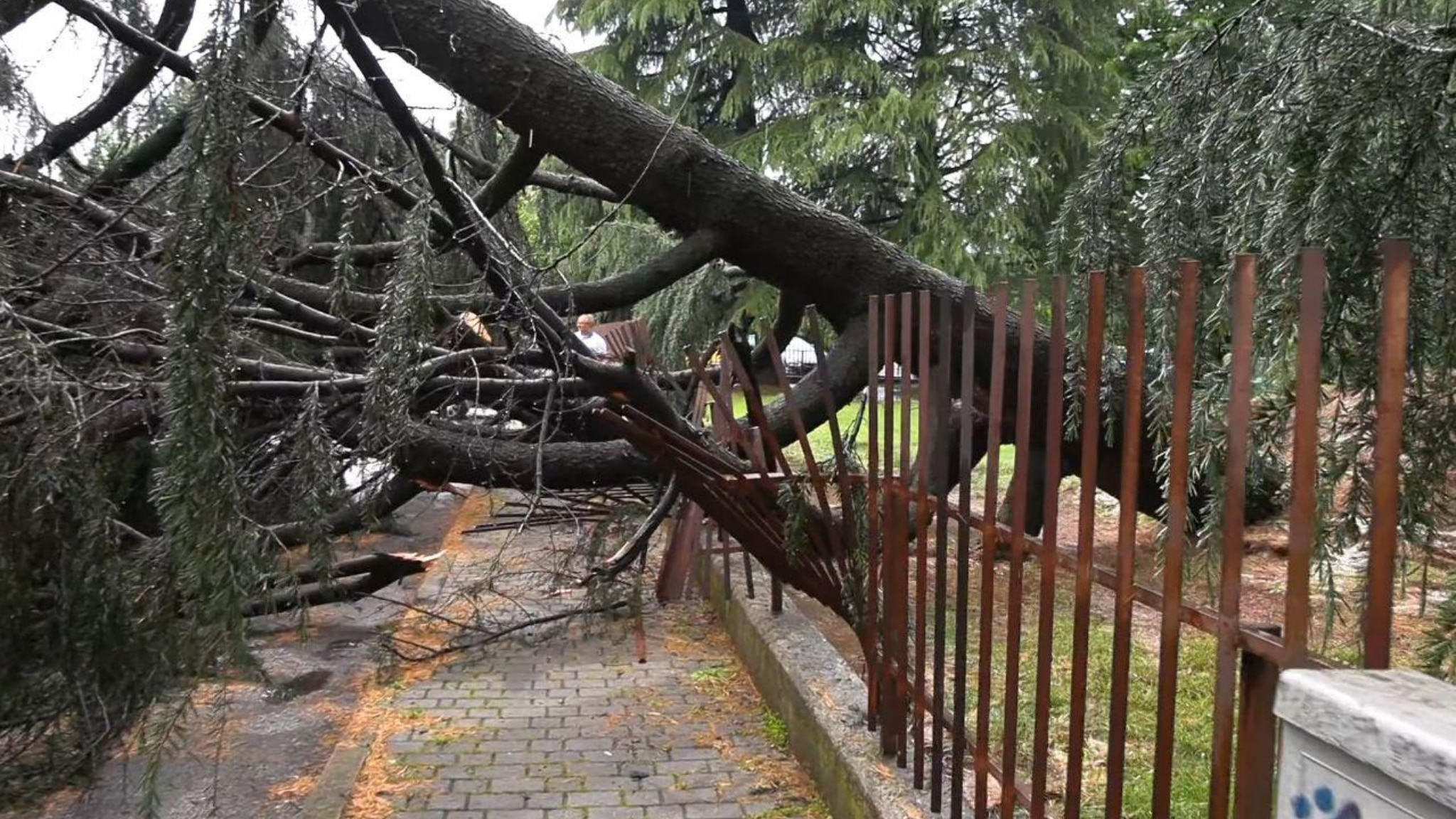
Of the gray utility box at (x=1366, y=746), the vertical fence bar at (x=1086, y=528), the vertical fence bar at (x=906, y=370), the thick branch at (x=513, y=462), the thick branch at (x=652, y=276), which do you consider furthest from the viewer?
the thick branch at (x=652, y=276)

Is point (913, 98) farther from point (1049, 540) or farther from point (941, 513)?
point (1049, 540)

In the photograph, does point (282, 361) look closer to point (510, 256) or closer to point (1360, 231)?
point (510, 256)

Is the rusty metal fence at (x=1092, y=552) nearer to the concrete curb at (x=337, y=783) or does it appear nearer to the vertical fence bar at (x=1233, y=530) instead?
the vertical fence bar at (x=1233, y=530)

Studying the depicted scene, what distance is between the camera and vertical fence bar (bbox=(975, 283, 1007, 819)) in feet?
8.80

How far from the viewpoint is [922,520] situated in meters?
3.30

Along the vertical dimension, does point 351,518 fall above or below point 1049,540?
below

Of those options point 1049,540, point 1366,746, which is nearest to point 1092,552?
point 1049,540

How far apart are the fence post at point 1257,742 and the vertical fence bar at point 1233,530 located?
0.07 ft

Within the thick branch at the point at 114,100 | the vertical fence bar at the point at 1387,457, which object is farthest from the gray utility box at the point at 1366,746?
the thick branch at the point at 114,100

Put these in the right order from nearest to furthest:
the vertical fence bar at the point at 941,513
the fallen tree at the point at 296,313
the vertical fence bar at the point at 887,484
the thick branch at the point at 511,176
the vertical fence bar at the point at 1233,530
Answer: the vertical fence bar at the point at 1233,530
the fallen tree at the point at 296,313
the vertical fence bar at the point at 941,513
the vertical fence bar at the point at 887,484
the thick branch at the point at 511,176

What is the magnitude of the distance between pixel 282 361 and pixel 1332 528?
402 centimetres

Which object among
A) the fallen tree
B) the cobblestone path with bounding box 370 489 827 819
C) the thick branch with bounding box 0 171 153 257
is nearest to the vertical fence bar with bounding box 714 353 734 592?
the fallen tree

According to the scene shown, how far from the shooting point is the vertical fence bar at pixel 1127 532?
2.04m

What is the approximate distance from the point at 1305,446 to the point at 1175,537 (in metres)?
0.38
